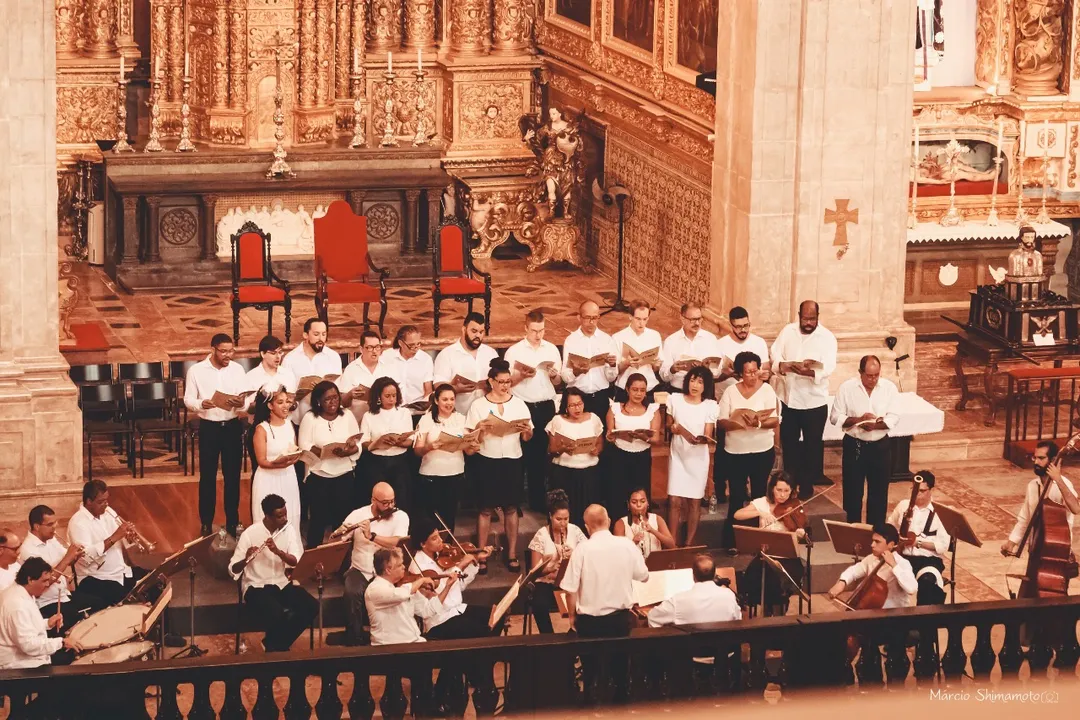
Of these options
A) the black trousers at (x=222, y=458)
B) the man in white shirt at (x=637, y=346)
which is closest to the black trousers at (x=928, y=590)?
the man in white shirt at (x=637, y=346)

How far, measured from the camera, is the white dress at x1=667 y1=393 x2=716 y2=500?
1152 cm

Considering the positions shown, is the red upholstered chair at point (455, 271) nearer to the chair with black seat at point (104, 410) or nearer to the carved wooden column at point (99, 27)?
the chair with black seat at point (104, 410)

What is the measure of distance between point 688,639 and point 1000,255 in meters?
10.3

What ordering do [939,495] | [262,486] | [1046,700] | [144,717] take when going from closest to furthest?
[1046,700]
[144,717]
[262,486]
[939,495]

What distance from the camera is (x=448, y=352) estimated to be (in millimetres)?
12016

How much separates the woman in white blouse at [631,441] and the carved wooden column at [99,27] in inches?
387

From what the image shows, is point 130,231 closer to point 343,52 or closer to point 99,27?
point 99,27

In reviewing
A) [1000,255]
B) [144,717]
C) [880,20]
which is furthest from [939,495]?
[144,717]

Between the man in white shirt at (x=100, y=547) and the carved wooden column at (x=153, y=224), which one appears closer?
the man in white shirt at (x=100, y=547)

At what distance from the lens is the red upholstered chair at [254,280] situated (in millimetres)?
16000

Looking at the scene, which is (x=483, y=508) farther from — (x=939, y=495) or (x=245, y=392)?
(x=939, y=495)

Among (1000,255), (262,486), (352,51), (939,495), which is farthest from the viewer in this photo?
(352,51)

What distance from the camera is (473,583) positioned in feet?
36.7

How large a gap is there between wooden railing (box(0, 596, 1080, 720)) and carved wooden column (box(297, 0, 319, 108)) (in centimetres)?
1235
